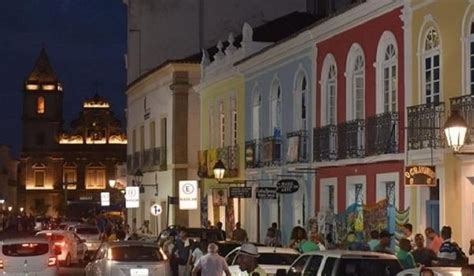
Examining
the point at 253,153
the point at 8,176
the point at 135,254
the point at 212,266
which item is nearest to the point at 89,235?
the point at 253,153

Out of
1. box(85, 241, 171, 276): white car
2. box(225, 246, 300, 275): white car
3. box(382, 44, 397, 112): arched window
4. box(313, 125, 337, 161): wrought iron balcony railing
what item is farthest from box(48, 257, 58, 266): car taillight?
box(382, 44, 397, 112): arched window

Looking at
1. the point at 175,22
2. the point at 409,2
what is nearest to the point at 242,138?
the point at 409,2

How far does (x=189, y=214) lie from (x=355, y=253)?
36369 millimetres

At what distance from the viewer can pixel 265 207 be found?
40.8m

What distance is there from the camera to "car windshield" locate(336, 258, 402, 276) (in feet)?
62.1

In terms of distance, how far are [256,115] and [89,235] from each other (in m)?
13.8

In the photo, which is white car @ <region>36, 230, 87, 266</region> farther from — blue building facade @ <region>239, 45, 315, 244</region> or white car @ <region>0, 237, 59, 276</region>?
white car @ <region>0, 237, 59, 276</region>

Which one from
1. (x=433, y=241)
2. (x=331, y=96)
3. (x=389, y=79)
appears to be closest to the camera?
Result: (x=433, y=241)

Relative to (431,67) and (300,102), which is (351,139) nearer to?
(431,67)

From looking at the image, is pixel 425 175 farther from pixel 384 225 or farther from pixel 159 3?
pixel 159 3

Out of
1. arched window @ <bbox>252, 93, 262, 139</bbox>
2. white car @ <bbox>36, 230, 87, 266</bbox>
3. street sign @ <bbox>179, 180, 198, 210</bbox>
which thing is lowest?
white car @ <bbox>36, 230, 87, 266</bbox>

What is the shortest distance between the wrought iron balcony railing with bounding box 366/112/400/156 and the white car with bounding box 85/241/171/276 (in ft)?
18.3

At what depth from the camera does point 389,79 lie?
29.5 m

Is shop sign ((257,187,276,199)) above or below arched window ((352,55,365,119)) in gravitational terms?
below
